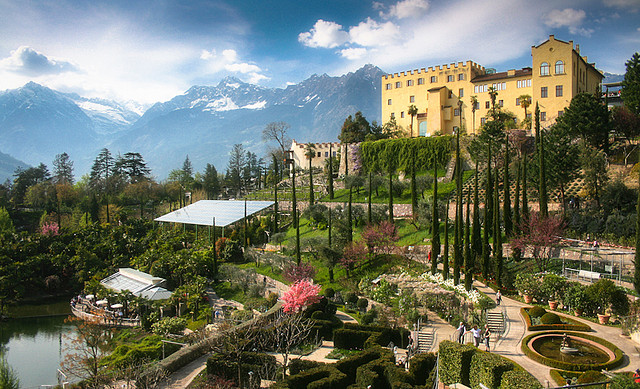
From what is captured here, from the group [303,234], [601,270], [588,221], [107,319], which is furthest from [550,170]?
[107,319]

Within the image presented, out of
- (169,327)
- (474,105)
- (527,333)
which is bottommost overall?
(169,327)

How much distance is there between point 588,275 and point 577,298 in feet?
10.1

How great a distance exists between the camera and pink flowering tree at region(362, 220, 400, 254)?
97.3ft

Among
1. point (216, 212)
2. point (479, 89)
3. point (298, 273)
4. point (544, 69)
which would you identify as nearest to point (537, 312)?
point (298, 273)

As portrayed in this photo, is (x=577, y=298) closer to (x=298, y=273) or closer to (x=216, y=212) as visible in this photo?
(x=298, y=273)

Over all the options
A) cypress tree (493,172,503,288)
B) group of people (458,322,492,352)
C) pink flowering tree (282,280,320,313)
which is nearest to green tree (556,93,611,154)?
cypress tree (493,172,503,288)

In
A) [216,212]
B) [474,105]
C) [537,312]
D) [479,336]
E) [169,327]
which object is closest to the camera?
[479,336]

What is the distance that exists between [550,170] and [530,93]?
64.2 feet

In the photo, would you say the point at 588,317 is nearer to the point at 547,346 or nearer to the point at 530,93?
the point at 547,346

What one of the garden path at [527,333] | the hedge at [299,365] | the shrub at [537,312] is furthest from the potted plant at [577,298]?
the hedge at [299,365]

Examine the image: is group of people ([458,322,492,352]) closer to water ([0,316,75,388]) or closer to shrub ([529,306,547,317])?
shrub ([529,306,547,317])

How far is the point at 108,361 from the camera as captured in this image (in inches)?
703

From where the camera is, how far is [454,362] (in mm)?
14188

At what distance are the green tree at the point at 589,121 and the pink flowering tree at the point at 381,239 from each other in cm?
1582
